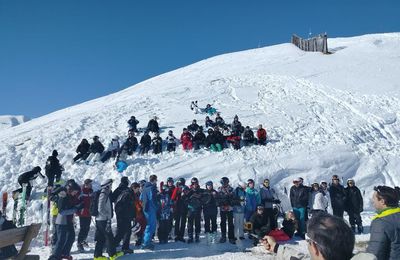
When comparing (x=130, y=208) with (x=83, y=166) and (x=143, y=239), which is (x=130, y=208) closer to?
(x=143, y=239)

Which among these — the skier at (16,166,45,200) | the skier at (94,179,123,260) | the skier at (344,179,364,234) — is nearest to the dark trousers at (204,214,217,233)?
the skier at (94,179,123,260)

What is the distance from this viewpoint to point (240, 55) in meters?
44.8

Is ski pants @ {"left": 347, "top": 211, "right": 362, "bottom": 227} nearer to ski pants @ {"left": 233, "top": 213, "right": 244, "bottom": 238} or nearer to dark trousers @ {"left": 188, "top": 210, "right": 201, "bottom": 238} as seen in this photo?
ski pants @ {"left": 233, "top": 213, "right": 244, "bottom": 238}

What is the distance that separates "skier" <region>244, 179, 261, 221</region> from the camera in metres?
11.7

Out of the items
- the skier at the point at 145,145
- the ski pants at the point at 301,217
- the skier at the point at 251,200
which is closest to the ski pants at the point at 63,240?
the skier at the point at 251,200

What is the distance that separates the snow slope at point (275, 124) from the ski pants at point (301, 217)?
2399 mm

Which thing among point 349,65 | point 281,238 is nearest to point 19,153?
point 281,238

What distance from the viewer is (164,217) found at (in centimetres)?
1079

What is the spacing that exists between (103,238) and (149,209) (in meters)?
1.79

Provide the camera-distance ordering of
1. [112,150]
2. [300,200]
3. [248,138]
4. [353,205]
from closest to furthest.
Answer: [300,200] → [353,205] → [112,150] → [248,138]

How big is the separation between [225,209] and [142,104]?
15658 mm

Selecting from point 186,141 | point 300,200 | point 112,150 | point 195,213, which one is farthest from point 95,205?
point 186,141

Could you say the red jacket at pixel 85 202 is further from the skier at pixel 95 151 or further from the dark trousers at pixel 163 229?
the skier at pixel 95 151

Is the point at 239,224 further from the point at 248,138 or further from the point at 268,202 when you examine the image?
the point at 248,138
